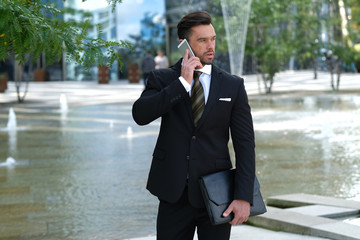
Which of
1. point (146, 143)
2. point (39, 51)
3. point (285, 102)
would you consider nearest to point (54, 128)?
point (146, 143)

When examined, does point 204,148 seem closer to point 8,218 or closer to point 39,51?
point 39,51

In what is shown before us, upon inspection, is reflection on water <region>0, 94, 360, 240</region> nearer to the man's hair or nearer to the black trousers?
the black trousers

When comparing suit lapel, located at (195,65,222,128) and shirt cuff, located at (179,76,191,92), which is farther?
suit lapel, located at (195,65,222,128)

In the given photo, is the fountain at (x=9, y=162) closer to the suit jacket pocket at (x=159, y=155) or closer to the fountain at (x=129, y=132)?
the fountain at (x=129, y=132)

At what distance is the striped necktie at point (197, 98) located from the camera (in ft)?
11.6

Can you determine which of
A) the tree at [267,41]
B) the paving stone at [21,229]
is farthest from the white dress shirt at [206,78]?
the tree at [267,41]

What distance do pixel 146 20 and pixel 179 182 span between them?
133ft

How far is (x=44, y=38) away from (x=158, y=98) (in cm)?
79

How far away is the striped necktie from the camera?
11.6ft

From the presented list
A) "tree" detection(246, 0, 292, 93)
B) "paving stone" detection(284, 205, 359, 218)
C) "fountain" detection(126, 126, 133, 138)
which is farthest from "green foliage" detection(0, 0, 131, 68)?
"tree" detection(246, 0, 292, 93)

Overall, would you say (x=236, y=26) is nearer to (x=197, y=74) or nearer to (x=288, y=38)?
(x=288, y=38)

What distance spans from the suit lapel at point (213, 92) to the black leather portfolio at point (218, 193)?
282mm

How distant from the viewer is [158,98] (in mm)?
3416

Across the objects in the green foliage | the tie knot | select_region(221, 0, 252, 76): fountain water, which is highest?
select_region(221, 0, 252, 76): fountain water
